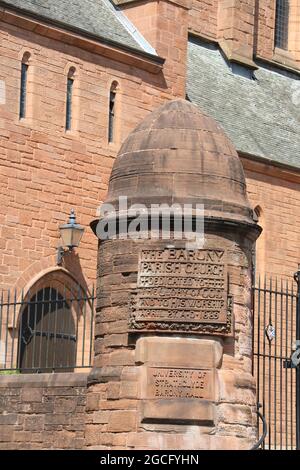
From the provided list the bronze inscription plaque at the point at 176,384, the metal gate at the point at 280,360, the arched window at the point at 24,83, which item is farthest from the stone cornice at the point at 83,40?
the bronze inscription plaque at the point at 176,384

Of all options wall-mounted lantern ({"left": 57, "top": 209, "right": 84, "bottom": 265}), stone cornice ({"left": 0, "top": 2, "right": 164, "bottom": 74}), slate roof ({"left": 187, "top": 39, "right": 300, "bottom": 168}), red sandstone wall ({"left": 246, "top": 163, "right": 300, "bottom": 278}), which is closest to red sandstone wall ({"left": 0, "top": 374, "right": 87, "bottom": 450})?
wall-mounted lantern ({"left": 57, "top": 209, "right": 84, "bottom": 265})

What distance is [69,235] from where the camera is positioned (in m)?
25.5

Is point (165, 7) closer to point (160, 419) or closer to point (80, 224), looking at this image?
point (80, 224)

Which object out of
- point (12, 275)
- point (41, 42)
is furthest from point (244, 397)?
point (41, 42)

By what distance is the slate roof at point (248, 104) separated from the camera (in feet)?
106

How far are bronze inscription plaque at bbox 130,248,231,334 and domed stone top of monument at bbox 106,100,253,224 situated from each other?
54 cm

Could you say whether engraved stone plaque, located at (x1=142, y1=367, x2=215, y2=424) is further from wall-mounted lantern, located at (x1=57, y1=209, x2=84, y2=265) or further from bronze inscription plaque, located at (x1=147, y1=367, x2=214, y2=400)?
wall-mounted lantern, located at (x1=57, y1=209, x2=84, y2=265)

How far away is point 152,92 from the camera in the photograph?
28.0 metres

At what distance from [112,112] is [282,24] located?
41.0 feet

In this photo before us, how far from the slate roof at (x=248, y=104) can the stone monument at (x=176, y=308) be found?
49.0 ft

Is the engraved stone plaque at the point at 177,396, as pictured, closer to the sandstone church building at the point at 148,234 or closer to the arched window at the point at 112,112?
the sandstone church building at the point at 148,234

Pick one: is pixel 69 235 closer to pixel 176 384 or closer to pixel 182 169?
pixel 182 169

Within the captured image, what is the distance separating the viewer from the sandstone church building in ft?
52.4
